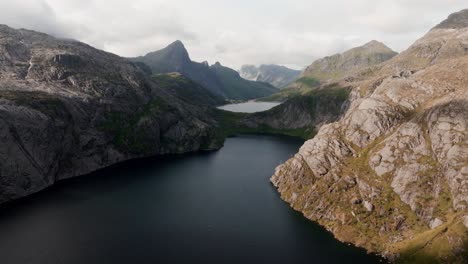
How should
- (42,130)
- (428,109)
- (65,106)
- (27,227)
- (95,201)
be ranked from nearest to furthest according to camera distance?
1. (27,227)
2. (428,109)
3. (95,201)
4. (42,130)
5. (65,106)

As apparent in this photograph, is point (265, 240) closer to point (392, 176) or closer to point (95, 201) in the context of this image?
point (392, 176)

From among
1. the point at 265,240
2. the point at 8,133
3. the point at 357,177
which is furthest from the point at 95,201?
the point at 357,177

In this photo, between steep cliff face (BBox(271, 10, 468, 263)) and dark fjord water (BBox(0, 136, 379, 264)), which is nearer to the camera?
dark fjord water (BBox(0, 136, 379, 264))

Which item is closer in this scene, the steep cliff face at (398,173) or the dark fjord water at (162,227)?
the dark fjord water at (162,227)
